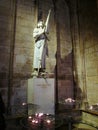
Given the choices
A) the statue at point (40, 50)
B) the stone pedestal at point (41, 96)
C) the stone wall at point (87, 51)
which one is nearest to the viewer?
the stone pedestal at point (41, 96)

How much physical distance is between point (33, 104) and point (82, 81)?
6.86 feet

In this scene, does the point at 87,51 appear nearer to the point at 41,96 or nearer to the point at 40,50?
the point at 40,50

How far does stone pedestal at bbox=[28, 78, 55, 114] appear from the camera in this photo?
14.7ft

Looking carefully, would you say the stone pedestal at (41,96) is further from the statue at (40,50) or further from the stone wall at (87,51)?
the stone wall at (87,51)

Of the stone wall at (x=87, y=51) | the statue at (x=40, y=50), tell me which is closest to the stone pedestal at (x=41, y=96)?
the statue at (x=40, y=50)

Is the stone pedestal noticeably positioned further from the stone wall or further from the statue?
the stone wall

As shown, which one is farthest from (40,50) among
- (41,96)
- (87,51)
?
(87,51)

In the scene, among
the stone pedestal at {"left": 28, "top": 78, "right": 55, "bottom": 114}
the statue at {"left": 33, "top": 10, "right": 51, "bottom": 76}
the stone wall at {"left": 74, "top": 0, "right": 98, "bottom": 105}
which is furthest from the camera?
the stone wall at {"left": 74, "top": 0, "right": 98, "bottom": 105}

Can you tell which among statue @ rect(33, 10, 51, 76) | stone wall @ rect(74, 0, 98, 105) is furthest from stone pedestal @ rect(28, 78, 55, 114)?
stone wall @ rect(74, 0, 98, 105)

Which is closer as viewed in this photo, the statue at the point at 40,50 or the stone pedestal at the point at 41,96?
the stone pedestal at the point at 41,96

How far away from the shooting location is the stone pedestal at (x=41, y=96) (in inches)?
176

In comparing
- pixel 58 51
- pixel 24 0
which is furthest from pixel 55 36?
pixel 24 0

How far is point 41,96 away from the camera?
4531 millimetres

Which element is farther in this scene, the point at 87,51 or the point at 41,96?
the point at 87,51
